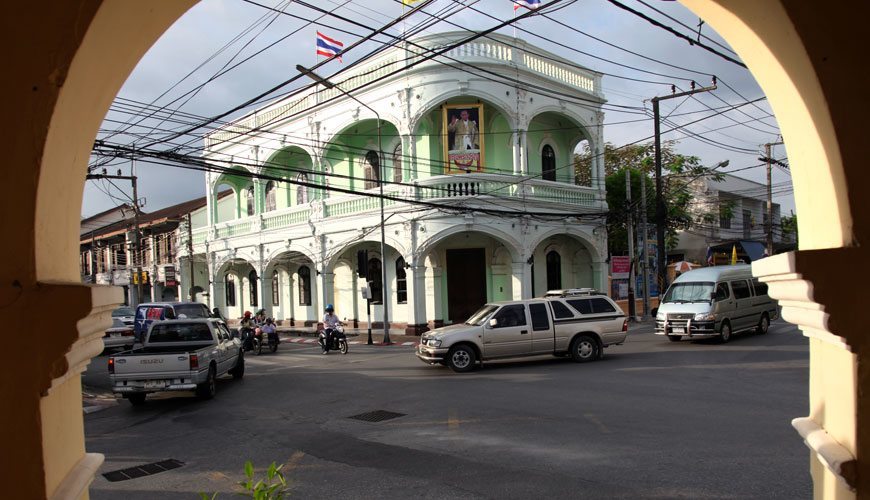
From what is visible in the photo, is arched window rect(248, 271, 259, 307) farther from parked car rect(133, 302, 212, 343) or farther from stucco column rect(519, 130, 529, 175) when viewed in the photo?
stucco column rect(519, 130, 529, 175)

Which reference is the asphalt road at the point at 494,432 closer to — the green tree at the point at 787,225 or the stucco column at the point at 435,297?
the stucco column at the point at 435,297

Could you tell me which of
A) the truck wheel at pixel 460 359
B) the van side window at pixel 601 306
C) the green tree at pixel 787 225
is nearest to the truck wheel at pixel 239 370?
the truck wheel at pixel 460 359

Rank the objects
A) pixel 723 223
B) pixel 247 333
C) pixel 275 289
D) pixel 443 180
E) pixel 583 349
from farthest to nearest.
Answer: pixel 723 223, pixel 275 289, pixel 443 180, pixel 247 333, pixel 583 349

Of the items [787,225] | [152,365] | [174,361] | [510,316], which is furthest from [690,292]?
[787,225]

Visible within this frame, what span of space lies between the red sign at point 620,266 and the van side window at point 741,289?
8040mm

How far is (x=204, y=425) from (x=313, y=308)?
73.9 feet

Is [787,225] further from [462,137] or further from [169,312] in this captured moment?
[169,312]

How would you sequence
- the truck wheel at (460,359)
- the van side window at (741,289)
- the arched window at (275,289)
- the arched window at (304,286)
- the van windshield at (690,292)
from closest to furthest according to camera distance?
the truck wheel at (460,359)
the van windshield at (690,292)
the van side window at (741,289)
the arched window at (304,286)
the arched window at (275,289)

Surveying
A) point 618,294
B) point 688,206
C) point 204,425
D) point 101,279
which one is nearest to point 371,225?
point 618,294

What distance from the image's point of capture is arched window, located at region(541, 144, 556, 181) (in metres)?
28.3

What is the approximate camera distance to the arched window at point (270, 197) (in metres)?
34.2

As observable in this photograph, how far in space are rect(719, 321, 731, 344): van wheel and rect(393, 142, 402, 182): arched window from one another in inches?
534

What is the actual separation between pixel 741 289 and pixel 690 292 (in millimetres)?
1816

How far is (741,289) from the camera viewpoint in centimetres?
2077
